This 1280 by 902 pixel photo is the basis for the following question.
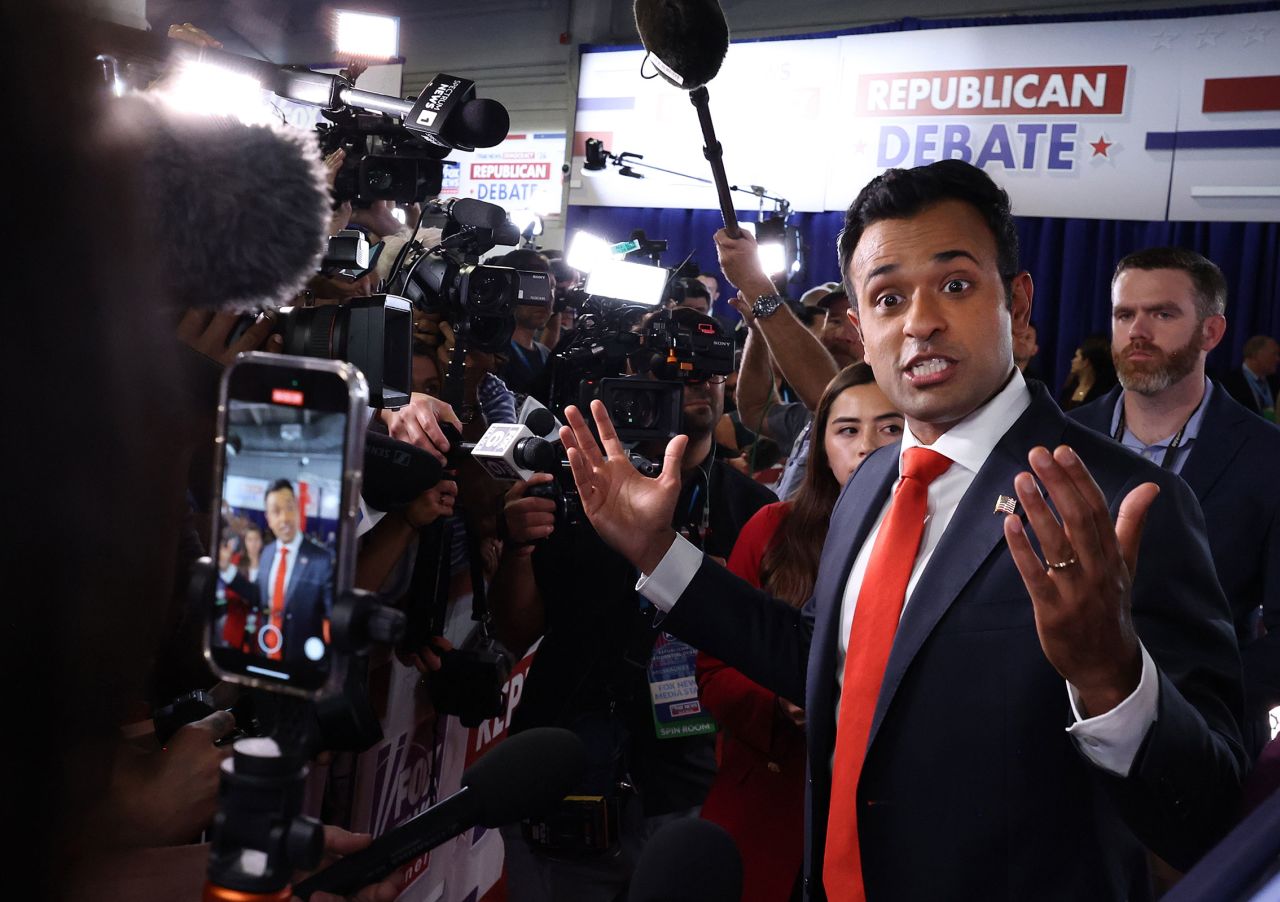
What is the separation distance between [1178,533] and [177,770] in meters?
1.11

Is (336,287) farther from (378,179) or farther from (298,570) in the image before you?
(298,570)

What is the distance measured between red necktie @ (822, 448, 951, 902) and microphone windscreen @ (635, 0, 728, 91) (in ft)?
3.61

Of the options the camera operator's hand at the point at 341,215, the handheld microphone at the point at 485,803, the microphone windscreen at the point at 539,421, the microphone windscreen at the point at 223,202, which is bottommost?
the handheld microphone at the point at 485,803

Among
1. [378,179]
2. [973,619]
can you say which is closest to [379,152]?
[378,179]

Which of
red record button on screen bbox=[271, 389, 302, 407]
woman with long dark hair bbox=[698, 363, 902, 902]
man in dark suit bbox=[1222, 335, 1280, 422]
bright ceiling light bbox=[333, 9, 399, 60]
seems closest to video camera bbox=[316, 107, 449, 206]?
woman with long dark hair bbox=[698, 363, 902, 902]

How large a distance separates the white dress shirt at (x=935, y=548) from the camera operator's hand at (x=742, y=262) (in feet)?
3.77

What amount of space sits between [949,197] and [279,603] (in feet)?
3.74

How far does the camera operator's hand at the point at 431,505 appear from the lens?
162cm

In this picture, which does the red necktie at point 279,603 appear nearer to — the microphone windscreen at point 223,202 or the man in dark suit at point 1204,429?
the microphone windscreen at point 223,202

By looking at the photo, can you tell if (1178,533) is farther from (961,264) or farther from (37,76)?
(37,76)

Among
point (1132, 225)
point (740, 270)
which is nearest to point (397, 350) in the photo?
point (740, 270)

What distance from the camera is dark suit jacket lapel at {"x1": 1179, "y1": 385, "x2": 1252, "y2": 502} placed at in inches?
88.3

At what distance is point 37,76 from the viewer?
48 centimetres

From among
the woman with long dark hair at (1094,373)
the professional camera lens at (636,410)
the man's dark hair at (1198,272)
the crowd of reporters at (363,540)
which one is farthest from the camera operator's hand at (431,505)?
the woman with long dark hair at (1094,373)
